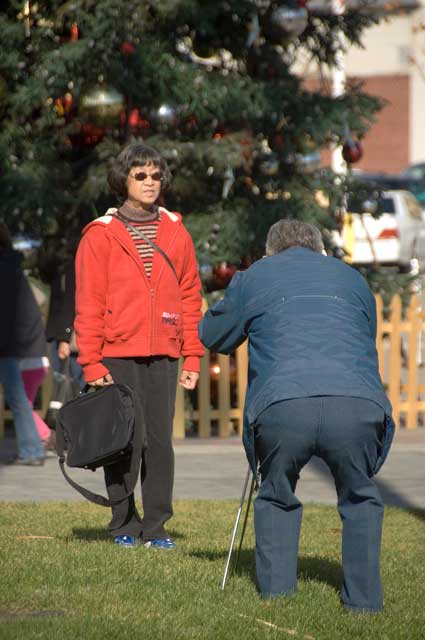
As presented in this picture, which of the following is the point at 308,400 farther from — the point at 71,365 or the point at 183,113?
the point at 183,113

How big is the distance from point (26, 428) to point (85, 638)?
5008 millimetres

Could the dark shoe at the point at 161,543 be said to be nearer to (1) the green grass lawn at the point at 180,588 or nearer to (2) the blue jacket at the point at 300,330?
(1) the green grass lawn at the point at 180,588

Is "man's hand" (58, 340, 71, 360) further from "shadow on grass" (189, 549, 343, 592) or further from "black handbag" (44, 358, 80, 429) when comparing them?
"shadow on grass" (189, 549, 343, 592)

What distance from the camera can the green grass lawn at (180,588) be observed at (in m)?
5.09

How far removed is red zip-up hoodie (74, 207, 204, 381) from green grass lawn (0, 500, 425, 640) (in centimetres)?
93

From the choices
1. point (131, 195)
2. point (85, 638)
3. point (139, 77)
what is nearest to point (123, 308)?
point (131, 195)

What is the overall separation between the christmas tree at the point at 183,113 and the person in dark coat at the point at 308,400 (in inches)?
234

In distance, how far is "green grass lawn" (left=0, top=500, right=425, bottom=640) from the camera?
5.09m

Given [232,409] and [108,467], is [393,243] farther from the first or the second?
[108,467]

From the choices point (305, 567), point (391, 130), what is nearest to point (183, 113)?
point (305, 567)

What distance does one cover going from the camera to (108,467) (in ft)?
21.6

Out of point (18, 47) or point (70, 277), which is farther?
point (18, 47)

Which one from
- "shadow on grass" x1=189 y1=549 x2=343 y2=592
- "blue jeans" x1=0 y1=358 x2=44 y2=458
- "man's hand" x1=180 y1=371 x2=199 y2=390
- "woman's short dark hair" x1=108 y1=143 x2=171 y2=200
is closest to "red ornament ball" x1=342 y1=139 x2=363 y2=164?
"blue jeans" x1=0 y1=358 x2=44 y2=458

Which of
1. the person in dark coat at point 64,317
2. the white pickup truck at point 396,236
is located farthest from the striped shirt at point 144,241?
the white pickup truck at point 396,236
